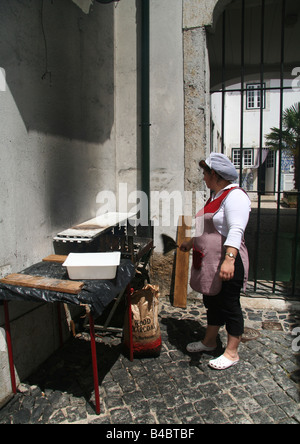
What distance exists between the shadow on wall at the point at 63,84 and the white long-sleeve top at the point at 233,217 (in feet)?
5.61

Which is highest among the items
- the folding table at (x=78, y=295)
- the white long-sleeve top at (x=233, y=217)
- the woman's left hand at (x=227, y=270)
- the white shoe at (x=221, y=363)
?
the white long-sleeve top at (x=233, y=217)

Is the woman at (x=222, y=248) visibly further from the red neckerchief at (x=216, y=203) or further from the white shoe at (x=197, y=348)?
the white shoe at (x=197, y=348)

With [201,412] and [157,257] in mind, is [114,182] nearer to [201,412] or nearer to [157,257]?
[157,257]

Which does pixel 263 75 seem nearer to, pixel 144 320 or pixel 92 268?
pixel 144 320

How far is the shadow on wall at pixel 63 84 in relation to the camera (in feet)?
9.55

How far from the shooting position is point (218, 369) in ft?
10.5

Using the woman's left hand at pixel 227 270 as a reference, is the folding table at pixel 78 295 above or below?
below

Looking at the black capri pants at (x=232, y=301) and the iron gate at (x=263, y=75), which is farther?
the iron gate at (x=263, y=75)

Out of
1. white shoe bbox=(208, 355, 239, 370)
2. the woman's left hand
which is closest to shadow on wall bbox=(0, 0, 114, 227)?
the woman's left hand

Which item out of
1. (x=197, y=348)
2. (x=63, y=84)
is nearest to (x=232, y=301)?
(x=197, y=348)

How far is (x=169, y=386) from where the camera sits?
297 cm

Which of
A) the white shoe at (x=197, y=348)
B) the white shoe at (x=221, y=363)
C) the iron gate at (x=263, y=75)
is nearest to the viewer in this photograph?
the white shoe at (x=221, y=363)

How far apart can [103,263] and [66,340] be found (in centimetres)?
154

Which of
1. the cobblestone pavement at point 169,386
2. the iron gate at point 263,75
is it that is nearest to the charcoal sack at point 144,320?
the cobblestone pavement at point 169,386
